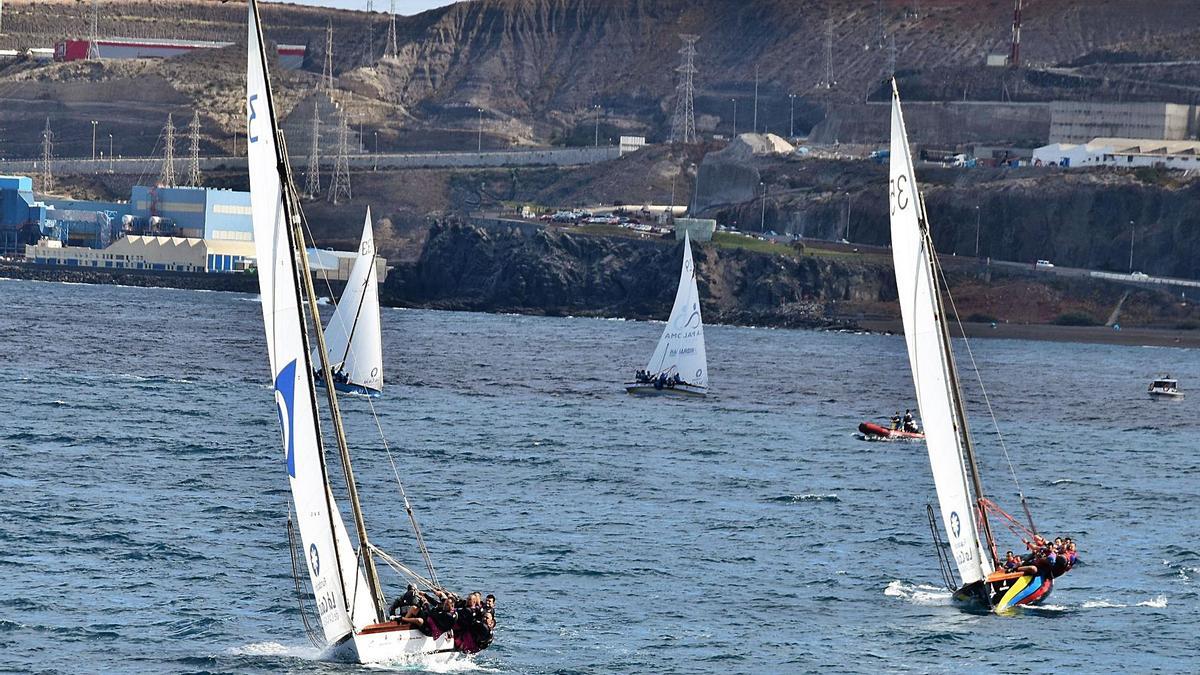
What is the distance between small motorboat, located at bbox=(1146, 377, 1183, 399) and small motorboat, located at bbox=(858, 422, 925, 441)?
32.8 m

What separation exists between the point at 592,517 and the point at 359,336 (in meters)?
36.0

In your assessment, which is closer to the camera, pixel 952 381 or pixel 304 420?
pixel 304 420

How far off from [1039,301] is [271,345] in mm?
149568

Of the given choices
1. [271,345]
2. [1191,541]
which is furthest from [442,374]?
[271,345]

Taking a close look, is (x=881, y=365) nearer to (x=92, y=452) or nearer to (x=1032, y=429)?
(x=1032, y=429)

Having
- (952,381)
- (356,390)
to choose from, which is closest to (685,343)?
(356,390)

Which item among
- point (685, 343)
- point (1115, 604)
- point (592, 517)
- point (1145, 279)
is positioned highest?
point (1145, 279)

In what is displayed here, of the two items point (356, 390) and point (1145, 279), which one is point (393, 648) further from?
point (1145, 279)

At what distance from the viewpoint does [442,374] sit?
111 meters

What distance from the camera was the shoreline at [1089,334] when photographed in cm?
16838

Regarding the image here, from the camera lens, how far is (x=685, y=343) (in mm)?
103250

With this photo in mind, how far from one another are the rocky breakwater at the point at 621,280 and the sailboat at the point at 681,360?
75.8 m

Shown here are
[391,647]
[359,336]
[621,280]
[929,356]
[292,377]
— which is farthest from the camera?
[621,280]

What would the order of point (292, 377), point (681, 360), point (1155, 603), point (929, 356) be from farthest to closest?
point (681, 360) < point (1155, 603) < point (929, 356) < point (292, 377)
